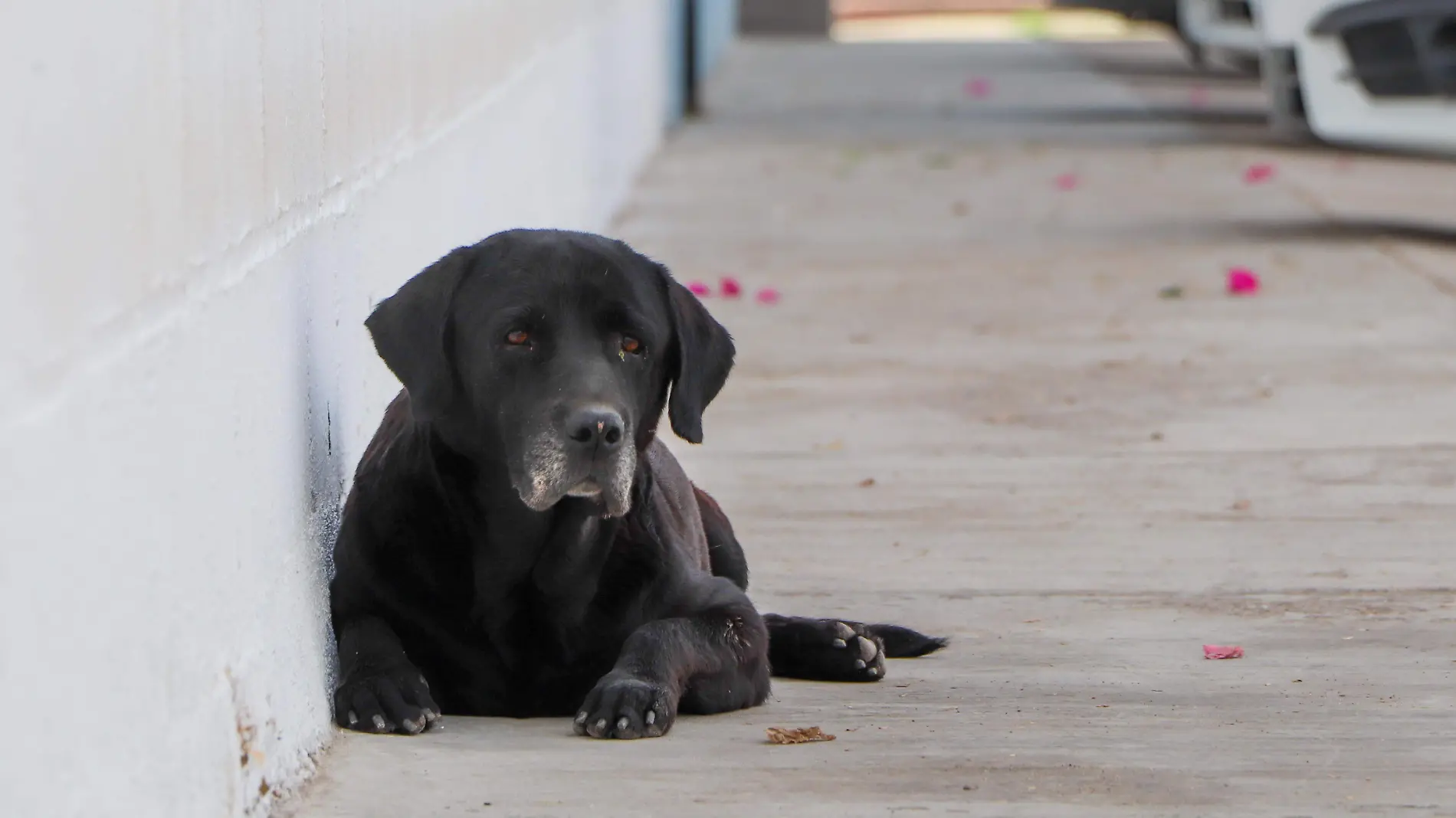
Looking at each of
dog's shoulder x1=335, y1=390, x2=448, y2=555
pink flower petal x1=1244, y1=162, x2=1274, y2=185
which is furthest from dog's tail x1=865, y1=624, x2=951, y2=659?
pink flower petal x1=1244, y1=162, x2=1274, y2=185

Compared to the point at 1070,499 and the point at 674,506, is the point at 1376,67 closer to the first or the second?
the point at 1070,499

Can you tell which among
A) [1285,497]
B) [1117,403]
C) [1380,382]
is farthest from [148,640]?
[1380,382]

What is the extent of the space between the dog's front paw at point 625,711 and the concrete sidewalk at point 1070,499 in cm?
3

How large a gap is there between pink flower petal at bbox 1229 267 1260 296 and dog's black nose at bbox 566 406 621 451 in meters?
7.61

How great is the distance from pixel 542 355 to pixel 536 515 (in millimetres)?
354

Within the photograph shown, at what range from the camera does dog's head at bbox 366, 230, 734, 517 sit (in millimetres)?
4047

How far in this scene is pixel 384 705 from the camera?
4145mm

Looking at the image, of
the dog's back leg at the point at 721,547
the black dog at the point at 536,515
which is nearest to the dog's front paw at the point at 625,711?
the black dog at the point at 536,515

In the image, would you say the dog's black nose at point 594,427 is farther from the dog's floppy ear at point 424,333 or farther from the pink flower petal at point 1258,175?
the pink flower petal at point 1258,175

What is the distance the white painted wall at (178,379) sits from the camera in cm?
258

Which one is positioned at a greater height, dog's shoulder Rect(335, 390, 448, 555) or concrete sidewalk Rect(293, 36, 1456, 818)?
dog's shoulder Rect(335, 390, 448, 555)

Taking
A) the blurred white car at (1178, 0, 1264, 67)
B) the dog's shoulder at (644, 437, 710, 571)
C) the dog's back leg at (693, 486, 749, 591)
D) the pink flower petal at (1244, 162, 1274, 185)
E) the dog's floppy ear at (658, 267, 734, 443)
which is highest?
the dog's floppy ear at (658, 267, 734, 443)

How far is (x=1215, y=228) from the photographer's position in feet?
45.2

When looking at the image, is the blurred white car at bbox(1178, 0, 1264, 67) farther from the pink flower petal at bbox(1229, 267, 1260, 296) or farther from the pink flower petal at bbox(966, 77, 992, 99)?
the pink flower petal at bbox(1229, 267, 1260, 296)
